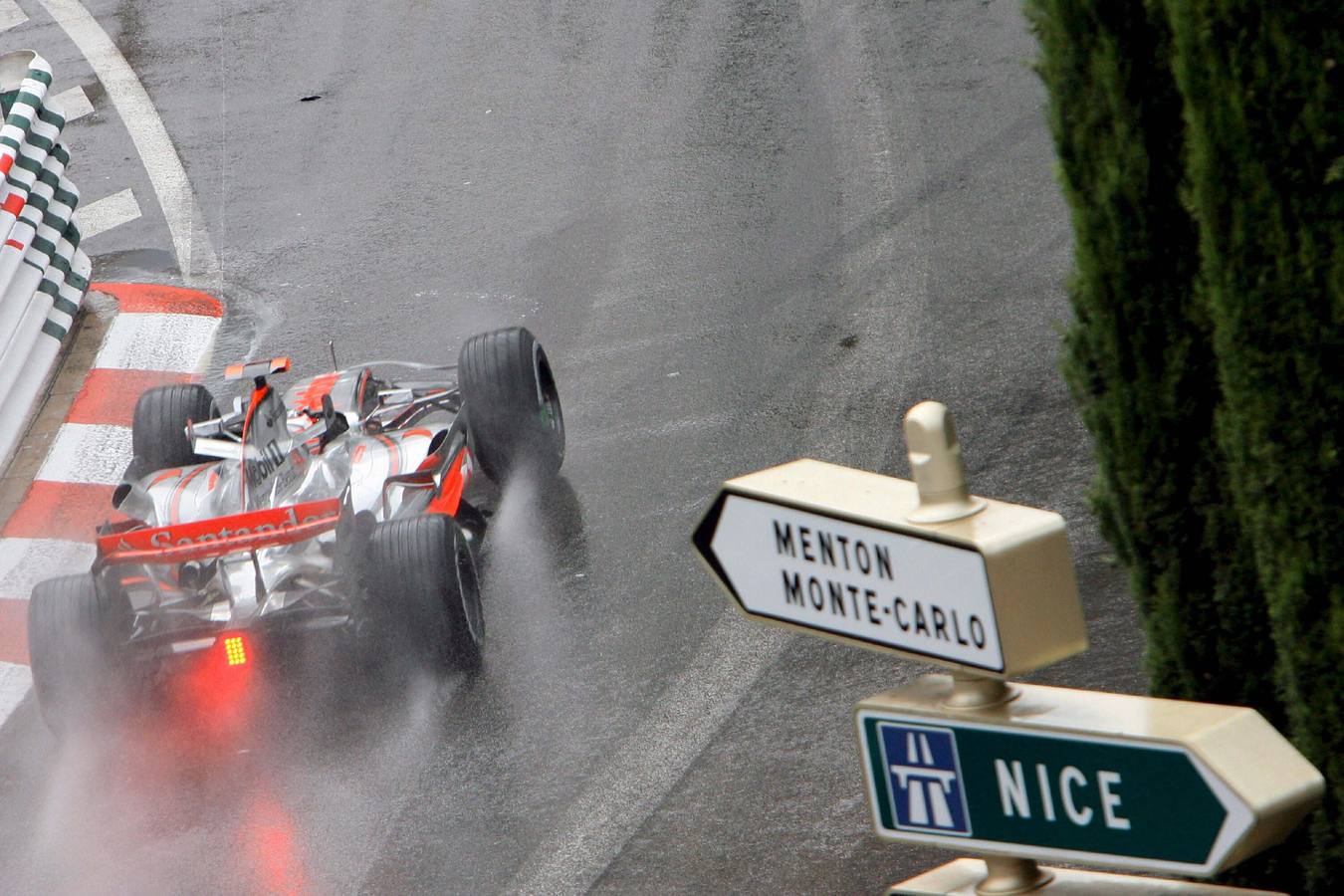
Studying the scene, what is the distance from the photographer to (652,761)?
5.89 metres

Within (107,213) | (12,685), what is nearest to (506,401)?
(12,685)

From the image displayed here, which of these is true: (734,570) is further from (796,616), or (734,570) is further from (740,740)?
(740,740)

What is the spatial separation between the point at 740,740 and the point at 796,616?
3.36m

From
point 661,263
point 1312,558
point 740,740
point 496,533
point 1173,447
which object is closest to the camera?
point 1312,558

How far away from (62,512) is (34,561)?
50 cm

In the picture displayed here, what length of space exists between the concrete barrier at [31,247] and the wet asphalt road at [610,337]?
887 mm

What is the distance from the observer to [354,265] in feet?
36.6

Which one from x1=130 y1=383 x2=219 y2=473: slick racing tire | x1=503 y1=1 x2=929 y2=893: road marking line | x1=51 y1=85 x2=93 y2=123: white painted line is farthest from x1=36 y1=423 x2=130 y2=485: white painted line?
x1=51 y1=85 x2=93 y2=123: white painted line

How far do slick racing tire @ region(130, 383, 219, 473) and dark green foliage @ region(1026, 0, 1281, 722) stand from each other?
18.1 ft

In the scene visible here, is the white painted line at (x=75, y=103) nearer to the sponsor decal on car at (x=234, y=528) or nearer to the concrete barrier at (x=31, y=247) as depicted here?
the concrete barrier at (x=31, y=247)

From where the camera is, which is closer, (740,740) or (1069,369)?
(1069,369)

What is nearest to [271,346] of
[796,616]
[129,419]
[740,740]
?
[129,419]

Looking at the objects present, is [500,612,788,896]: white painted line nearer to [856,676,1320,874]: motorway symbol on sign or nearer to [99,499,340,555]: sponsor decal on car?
[99,499,340,555]: sponsor decal on car

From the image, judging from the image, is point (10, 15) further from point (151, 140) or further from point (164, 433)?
point (164, 433)
